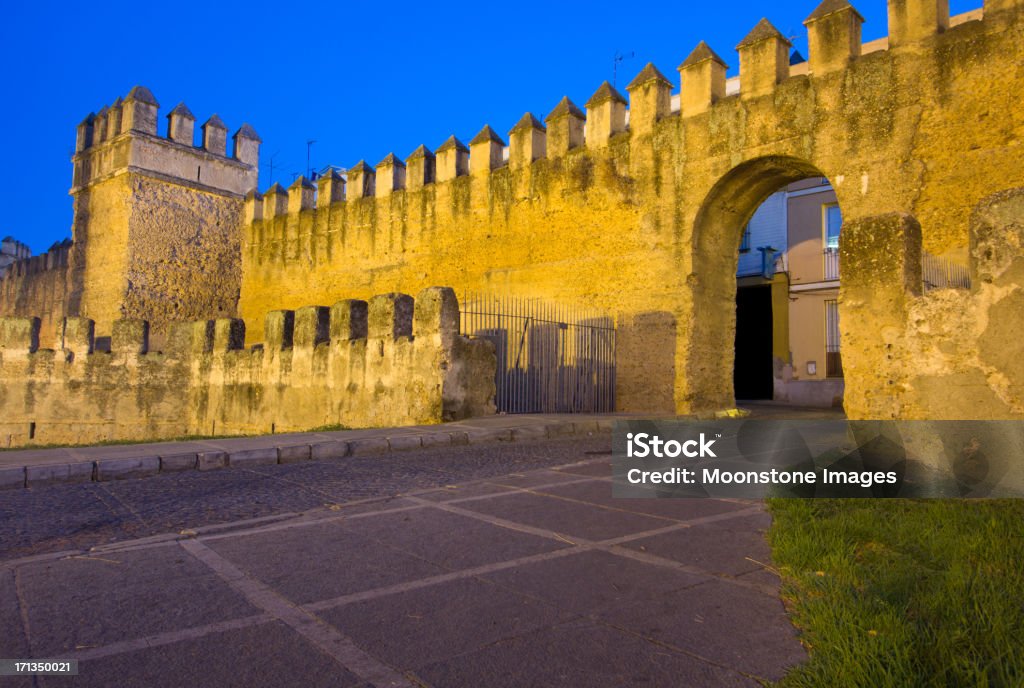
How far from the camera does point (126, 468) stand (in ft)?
18.2

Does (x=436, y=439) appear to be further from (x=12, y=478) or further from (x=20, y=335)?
(x=20, y=335)

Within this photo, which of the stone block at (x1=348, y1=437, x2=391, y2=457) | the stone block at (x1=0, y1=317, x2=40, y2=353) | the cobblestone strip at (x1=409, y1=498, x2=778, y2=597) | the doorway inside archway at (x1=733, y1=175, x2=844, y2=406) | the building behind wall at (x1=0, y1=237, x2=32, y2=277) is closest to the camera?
the cobblestone strip at (x1=409, y1=498, x2=778, y2=597)

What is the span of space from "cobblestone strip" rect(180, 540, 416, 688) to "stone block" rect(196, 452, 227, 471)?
298 cm

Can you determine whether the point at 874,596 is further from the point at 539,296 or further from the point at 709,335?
the point at 539,296

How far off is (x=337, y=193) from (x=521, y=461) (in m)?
13.8

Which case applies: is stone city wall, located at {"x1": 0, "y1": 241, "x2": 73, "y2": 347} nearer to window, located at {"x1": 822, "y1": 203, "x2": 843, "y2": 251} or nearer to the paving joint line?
window, located at {"x1": 822, "y1": 203, "x2": 843, "y2": 251}

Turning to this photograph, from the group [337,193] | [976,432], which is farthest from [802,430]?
[337,193]

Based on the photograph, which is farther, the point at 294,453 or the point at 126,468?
the point at 294,453

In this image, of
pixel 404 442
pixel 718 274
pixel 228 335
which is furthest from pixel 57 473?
pixel 718 274

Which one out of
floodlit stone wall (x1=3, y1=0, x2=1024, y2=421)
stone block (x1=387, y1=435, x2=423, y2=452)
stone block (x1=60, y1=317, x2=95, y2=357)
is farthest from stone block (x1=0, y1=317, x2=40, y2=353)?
stone block (x1=387, y1=435, x2=423, y2=452)

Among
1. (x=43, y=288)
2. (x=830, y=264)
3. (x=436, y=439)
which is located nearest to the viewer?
(x=436, y=439)

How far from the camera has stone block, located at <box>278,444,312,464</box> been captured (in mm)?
6434

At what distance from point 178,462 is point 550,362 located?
6.57m

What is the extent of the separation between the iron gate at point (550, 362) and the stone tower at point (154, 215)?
34.5 ft
